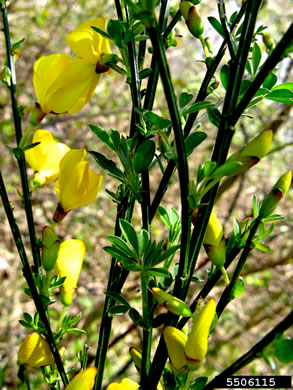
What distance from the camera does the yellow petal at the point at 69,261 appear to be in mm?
475

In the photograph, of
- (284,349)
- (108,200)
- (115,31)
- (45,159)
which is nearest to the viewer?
(284,349)

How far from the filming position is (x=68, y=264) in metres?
0.48

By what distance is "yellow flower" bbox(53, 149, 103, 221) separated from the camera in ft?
1.55

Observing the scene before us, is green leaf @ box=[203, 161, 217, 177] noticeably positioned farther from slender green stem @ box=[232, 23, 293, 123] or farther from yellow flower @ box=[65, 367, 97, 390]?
yellow flower @ box=[65, 367, 97, 390]

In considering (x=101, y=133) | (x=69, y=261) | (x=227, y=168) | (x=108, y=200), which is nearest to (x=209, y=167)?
(x=227, y=168)

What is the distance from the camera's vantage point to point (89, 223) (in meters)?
2.35

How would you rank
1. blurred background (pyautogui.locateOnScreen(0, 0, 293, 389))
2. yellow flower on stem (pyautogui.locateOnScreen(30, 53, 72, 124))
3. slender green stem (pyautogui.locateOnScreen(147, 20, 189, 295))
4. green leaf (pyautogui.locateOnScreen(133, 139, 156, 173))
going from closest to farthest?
1. slender green stem (pyautogui.locateOnScreen(147, 20, 189, 295))
2. green leaf (pyautogui.locateOnScreen(133, 139, 156, 173))
3. yellow flower on stem (pyautogui.locateOnScreen(30, 53, 72, 124))
4. blurred background (pyautogui.locateOnScreen(0, 0, 293, 389))

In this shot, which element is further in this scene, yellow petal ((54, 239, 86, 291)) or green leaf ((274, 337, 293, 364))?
yellow petal ((54, 239, 86, 291))

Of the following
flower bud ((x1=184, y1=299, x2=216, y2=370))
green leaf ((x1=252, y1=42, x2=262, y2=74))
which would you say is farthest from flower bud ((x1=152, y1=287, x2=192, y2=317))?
green leaf ((x1=252, y1=42, x2=262, y2=74))

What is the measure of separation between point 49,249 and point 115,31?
0.22m

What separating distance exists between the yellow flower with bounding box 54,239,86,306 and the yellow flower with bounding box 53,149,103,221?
0.05 metres

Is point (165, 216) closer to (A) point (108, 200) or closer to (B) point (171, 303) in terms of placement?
(B) point (171, 303)

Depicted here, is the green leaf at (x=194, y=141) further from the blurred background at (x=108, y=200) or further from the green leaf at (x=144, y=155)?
the blurred background at (x=108, y=200)

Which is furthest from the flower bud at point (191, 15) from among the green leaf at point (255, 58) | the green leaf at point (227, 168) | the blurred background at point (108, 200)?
the blurred background at point (108, 200)
